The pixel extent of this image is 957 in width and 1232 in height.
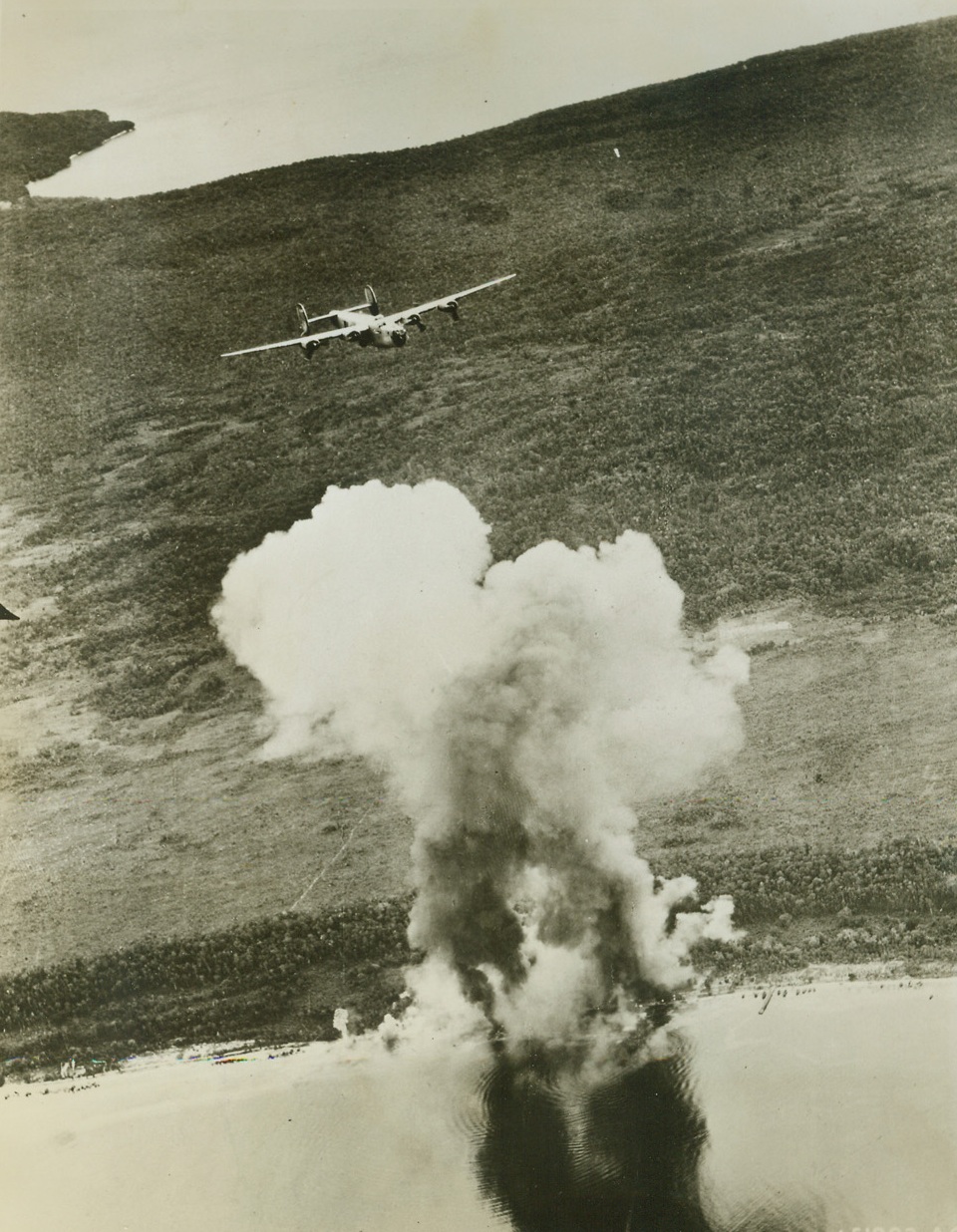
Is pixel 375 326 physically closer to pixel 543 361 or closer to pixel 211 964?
pixel 543 361

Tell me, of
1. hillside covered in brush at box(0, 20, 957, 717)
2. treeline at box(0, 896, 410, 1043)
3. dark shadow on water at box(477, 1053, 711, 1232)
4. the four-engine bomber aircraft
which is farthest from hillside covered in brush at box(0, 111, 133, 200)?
dark shadow on water at box(477, 1053, 711, 1232)

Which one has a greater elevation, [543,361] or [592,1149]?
[543,361]

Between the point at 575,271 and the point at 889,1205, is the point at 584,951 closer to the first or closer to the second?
the point at 889,1205

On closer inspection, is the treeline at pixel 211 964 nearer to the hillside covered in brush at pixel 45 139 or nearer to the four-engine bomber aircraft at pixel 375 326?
the four-engine bomber aircraft at pixel 375 326

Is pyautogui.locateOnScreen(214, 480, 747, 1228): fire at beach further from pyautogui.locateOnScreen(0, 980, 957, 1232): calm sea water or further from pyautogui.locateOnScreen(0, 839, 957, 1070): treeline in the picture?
pyautogui.locateOnScreen(0, 839, 957, 1070): treeline

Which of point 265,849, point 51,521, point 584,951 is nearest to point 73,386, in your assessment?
point 51,521

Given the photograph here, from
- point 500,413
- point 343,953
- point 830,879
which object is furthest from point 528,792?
point 500,413
